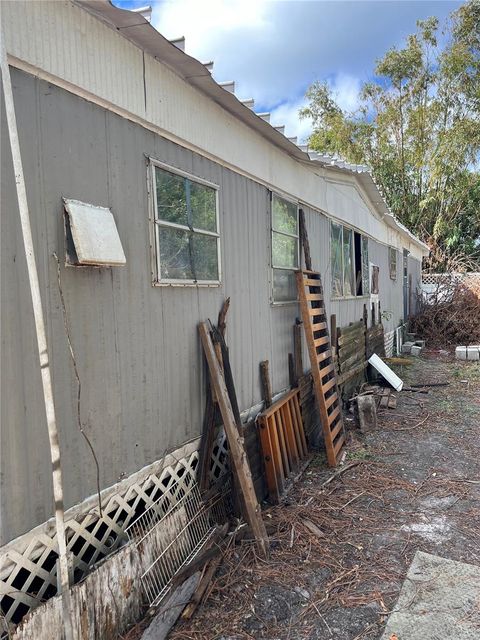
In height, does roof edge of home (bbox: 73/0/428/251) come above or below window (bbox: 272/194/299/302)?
above

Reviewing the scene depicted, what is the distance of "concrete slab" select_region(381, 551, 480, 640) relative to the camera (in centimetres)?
238

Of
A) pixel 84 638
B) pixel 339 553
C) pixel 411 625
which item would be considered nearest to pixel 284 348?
pixel 339 553

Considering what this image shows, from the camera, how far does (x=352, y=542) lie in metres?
3.29

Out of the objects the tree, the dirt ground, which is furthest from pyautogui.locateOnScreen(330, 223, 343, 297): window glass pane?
the tree

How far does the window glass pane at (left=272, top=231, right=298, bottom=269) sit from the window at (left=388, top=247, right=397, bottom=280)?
6.82 meters

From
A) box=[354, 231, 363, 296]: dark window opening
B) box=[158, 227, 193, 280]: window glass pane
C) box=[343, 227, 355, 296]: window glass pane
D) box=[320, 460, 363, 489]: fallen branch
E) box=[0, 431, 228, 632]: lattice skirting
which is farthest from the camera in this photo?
box=[354, 231, 363, 296]: dark window opening

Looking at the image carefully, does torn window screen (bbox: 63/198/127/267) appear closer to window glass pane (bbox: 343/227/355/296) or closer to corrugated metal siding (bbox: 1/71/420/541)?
corrugated metal siding (bbox: 1/71/420/541)

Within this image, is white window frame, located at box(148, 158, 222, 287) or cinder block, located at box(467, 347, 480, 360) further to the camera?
cinder block, located at box(467, 347, 480, 360)

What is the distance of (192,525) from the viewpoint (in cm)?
312

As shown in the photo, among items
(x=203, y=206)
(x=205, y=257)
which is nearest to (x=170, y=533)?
(x=205, y=257)

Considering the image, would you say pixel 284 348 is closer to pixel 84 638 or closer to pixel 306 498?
pixel 306 498

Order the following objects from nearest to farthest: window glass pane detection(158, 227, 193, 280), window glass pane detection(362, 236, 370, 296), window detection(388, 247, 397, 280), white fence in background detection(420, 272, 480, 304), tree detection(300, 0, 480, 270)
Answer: window glass pane detection(158, 227, 193, 280)
window glass pane detection(362, 236, 370, 296)
window detection(388, 247, 397, 280)
white fence in background detection(420, 272, 480, 304)
tree detection(300, 0, 480, 270)

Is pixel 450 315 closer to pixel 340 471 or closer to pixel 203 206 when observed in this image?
pixel 340 471

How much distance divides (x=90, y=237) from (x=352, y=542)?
9.16ft
